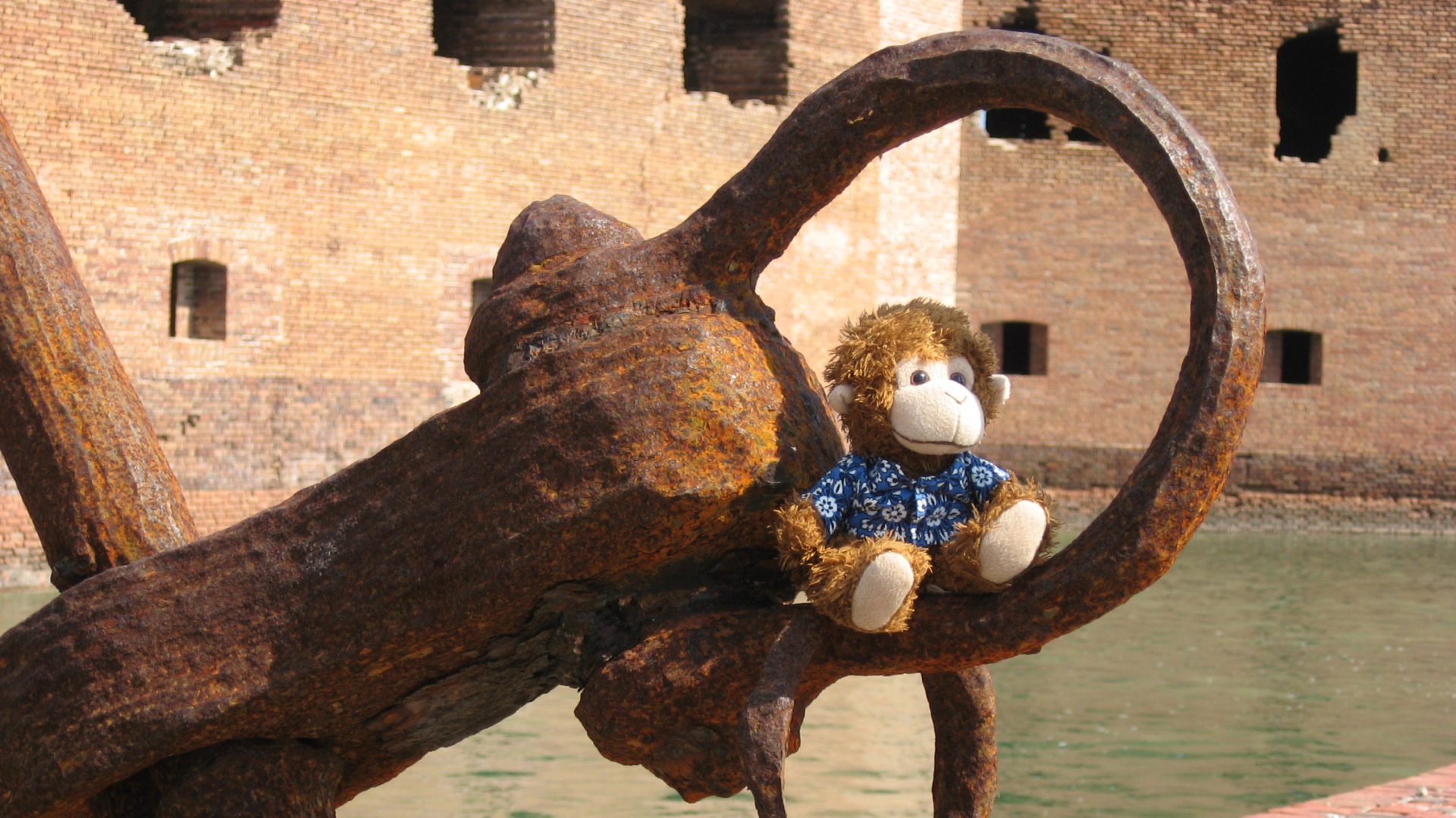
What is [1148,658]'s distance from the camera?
10.2 meters

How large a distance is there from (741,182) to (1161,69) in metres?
17.1

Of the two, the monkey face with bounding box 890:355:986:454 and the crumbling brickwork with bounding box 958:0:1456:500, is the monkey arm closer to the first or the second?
the monkey face with bounding box 890:355:986:454

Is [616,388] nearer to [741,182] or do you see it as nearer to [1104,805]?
[741,182]

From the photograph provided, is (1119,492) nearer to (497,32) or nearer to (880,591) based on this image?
(880,591)

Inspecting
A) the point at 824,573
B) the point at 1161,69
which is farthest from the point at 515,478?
the point at 1161,69

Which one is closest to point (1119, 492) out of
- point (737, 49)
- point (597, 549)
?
point (597, 549)

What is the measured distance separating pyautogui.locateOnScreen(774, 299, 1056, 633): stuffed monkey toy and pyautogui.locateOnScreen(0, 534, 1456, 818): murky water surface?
3.60 metres

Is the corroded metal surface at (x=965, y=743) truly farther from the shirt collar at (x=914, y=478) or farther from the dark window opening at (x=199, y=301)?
the dark window opening at (x=199, y=301)

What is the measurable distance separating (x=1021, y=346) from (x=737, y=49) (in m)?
4.82

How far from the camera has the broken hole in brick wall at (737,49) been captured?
675 inches

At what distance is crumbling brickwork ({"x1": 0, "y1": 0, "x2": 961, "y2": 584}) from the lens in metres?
12.4

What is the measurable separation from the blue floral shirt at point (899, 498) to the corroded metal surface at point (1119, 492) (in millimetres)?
141

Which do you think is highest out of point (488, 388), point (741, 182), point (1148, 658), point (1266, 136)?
point (1266, 136)

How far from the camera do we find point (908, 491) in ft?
9.43
